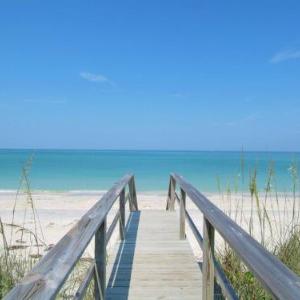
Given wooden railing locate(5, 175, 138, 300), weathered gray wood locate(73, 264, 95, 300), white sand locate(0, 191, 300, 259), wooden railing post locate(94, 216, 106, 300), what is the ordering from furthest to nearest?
1. white sand locate(0, 191, 300, 259)
2. wooden railing post locate(94, 216, 106, 300)
3. weathered gray wood locate(73, 264, 95, 300)
4. wooden railing locate(5, 175, 138, 300)

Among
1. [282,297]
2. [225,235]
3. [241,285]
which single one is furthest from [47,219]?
[282,297]

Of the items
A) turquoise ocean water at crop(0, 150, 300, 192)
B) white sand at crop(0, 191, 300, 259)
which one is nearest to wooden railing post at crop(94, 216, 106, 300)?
turquoise ocean water at crop(0, 150, 300, 192)

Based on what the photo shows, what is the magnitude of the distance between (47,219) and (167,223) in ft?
19.5

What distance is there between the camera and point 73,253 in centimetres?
169

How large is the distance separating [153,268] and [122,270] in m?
0.30

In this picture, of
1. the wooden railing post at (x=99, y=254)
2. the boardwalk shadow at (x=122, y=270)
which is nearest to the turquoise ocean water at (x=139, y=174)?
the wooden railing post at (x=99, y=254)

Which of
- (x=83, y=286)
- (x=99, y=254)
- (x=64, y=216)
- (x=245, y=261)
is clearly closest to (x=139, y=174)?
(x=64, y=216)

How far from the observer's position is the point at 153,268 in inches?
163

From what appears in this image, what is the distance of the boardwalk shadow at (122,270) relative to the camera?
344 cm

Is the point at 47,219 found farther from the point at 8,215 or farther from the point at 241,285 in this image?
the point at 241,285

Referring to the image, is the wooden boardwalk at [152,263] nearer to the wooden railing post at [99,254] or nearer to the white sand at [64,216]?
the wooden railing post at [99,254]

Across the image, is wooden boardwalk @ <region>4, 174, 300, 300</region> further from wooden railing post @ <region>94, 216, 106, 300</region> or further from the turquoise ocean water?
the turquoise ocean water

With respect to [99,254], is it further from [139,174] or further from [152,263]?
[139,174]

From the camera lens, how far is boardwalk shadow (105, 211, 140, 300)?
3.44 metres
